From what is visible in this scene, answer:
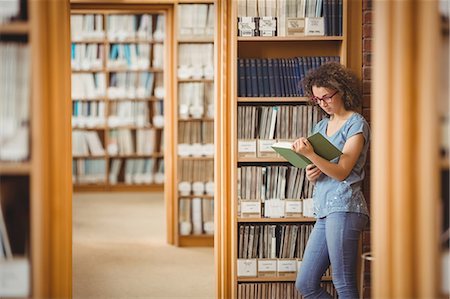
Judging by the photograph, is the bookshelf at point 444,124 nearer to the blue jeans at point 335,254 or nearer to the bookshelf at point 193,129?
the blue jeans at point 335,254

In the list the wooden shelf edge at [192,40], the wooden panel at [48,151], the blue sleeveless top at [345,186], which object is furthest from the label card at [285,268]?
the wooden shelf edge at [192,40]

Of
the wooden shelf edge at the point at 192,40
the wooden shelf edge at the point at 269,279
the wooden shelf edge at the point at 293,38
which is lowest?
the wooden shelf edge at the point at 269,279

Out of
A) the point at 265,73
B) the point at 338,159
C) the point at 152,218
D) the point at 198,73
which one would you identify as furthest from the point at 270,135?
the point at 152,218

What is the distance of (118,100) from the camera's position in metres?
9.99

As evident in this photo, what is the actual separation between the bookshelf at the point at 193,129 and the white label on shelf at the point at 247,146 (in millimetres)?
2379

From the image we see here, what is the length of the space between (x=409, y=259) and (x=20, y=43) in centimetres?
130

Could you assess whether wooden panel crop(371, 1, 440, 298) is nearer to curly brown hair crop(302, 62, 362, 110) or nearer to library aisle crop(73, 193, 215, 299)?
curly brown hair crop(302, 62, 362, 110)

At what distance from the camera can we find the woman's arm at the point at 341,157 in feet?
11.1

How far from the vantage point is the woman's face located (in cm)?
360

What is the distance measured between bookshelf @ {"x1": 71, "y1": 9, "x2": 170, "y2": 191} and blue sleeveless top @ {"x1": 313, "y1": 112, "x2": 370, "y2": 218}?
6.36m

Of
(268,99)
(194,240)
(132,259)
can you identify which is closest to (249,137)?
(268,99)

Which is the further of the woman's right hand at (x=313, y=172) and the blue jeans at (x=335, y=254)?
the woman's right hand at (x=313, y=172)

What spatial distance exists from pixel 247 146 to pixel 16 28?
2.03 m

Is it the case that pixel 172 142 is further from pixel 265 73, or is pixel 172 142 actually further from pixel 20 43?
pixel 20 43
